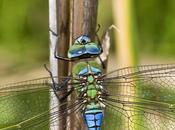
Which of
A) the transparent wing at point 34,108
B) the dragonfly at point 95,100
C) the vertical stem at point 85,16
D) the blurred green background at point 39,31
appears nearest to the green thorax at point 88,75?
the dragonfly at point 95,100

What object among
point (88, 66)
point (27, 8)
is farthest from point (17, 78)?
point (88, 66)

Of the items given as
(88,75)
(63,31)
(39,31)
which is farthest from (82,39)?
(39,31)

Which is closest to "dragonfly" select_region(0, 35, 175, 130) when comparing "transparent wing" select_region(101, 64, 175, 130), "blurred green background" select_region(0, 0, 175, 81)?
"transparent wing" select_region(101, 64, 175, 130)

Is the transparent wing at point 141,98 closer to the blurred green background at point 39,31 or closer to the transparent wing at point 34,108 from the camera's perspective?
the transparent wing at point 34,108

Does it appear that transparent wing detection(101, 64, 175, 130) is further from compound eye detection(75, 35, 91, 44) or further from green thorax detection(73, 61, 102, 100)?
compound eye detection(75, 35, 91, 44)

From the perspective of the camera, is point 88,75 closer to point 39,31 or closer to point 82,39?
point 82,39

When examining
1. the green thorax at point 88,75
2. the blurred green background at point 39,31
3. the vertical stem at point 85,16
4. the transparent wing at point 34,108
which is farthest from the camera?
the blurred green background at point 39,31

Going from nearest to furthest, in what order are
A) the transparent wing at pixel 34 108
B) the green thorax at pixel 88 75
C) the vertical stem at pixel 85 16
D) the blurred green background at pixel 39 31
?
the vertical stem at pixel 85 16, the transparent wing at pixel 34 108, the green thorax at pixel 88 75, the blurred green background at pixel 39 31

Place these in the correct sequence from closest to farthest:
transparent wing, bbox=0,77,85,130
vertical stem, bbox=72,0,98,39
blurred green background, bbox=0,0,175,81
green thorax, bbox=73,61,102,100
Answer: vertical stem, bbox=72,0,98,39, transparent wing, bbox=0,77,85,130, green thorax, bbox=73,61,102,100, blurred green background, bbox=0,0,175,81
